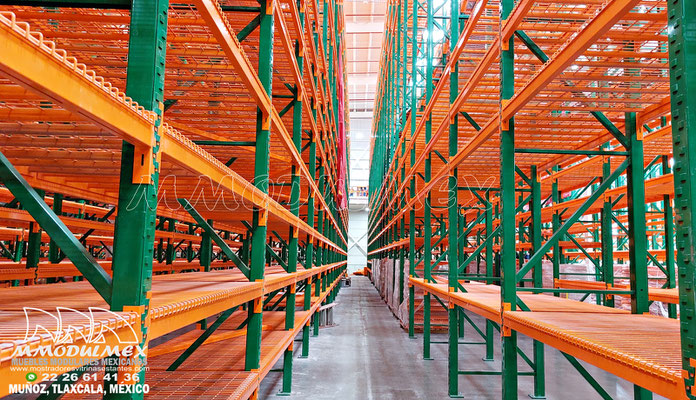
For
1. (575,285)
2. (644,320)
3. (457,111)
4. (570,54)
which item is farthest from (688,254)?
(575,285)

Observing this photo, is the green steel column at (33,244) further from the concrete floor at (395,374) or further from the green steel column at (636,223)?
the green steel column at (636,223)

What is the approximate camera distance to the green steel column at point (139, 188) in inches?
84.6

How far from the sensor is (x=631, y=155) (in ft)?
17.7

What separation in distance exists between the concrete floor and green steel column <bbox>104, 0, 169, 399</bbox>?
18.8 ft

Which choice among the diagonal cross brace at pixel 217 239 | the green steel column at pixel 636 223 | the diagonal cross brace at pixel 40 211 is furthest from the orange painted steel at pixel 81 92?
the green steel column at pixel 636 223

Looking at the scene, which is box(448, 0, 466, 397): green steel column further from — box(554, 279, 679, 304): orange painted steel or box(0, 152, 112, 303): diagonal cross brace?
box(0, 152, 112, 303): diagonal cross brace

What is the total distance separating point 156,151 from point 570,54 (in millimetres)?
3038

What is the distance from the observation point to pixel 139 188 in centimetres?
220

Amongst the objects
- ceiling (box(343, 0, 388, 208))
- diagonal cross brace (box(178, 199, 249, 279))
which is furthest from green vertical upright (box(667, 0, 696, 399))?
ceiling (box(343, 0, 388, 208))

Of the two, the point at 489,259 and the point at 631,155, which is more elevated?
the point at 631,155

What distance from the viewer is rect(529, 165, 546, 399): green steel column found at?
695 cm

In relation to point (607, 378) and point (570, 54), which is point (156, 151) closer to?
point (570, 54)

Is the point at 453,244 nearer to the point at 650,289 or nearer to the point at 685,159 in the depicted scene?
the point at 650,289

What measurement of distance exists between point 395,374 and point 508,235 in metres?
4.93
